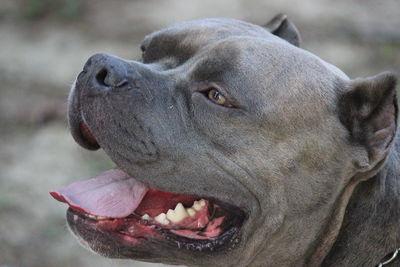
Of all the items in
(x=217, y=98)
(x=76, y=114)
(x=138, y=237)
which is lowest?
(x=138, y=237)

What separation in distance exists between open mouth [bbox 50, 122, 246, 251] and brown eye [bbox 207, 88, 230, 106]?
0.51 meters

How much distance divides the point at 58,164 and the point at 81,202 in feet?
12.1

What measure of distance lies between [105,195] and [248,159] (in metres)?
0.82

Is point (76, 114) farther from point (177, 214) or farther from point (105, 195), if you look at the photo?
point (177, 214)

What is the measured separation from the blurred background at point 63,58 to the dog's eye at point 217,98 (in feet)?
9.49

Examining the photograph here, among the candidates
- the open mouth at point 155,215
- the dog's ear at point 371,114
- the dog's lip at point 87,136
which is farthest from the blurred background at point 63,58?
the dog's ear at point 371,114

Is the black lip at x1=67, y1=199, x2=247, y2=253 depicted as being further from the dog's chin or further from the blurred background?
the blurred background

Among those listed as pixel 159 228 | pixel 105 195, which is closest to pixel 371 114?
pixel 159 228

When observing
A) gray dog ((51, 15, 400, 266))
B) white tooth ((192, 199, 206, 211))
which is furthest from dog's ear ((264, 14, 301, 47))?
white tooth ((192, 199, 206, 211))

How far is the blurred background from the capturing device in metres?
6.78

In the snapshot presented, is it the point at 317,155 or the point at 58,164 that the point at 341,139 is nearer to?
the point at 317,155

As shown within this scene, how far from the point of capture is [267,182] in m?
3.89

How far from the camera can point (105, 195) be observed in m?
4.12

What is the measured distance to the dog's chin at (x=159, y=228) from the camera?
393 centimetres
